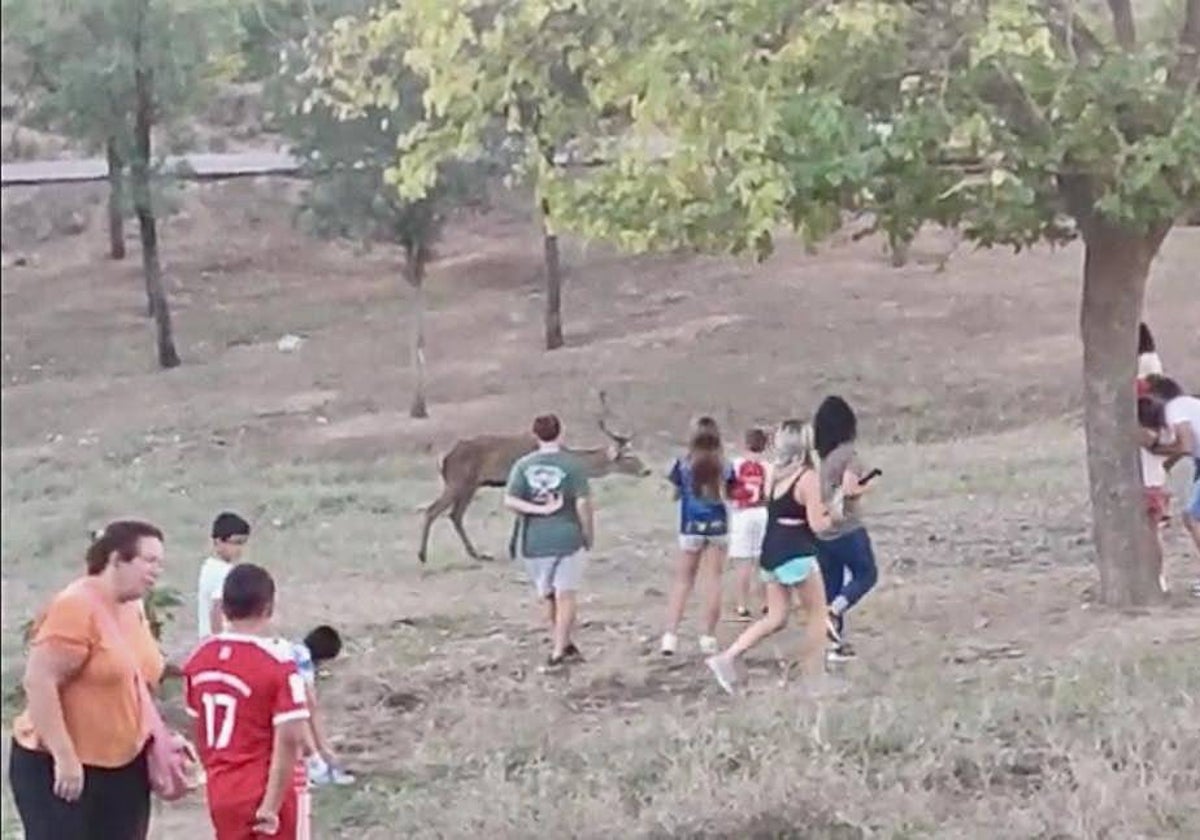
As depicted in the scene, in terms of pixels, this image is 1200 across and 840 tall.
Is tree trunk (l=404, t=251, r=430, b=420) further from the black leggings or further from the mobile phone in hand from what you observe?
the black leggings

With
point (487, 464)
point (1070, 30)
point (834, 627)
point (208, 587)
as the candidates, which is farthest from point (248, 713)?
point (1070, 30)

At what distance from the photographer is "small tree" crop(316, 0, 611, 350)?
260 inches

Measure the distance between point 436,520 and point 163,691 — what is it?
Answer: 1025 millimetres

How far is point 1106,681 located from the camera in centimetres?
689

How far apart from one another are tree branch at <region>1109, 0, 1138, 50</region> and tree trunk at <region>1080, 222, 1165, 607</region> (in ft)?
2.24

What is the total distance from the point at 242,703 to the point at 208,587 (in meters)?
1.74

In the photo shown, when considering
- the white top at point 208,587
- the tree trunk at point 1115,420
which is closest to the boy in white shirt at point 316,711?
the white top at point 208,587

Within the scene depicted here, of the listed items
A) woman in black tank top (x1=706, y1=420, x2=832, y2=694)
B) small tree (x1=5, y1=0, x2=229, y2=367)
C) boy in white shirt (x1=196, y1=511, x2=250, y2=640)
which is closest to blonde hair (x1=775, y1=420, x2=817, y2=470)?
woman in black tank top (x1=706, y1=420, x2=832, y2=694)

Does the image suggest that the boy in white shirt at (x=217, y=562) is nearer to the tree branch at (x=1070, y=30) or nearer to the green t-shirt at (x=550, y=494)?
the green t-shirt at (x=550, y=494)

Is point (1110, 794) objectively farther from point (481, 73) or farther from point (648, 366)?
point (481, 73)

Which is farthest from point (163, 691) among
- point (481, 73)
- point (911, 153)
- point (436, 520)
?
point (911, 153)

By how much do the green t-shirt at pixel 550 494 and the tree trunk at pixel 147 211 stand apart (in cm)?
118

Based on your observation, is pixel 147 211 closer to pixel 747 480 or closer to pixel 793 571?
pixel 747 480

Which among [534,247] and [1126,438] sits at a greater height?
[534,247]
